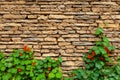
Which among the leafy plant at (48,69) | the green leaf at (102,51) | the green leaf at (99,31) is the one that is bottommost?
the leafy plant at (48,69)

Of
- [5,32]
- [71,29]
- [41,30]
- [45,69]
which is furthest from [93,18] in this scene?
[5,32]

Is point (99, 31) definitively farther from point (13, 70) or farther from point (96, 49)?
point (13, 70)

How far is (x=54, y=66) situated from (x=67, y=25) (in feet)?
2.43

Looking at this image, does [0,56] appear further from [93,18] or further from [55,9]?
[93,18]

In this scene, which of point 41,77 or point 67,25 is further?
point 67,25

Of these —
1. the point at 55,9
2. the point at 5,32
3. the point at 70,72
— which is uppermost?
the point at 55,9

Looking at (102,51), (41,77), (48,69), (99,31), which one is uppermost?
(99,31)

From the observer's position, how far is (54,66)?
452 centimetres

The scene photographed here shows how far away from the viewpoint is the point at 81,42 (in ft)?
15.0

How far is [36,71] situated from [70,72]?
23.0 inches

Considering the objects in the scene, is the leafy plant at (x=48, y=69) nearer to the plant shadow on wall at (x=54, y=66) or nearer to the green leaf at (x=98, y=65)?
the plant shadow on wall at (x=54, y=66)

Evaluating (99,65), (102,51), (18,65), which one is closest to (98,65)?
(99,65)

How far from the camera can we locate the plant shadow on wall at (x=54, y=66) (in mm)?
4465

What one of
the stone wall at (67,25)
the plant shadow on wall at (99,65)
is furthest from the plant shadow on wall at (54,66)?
the stone wall at (67,25)
